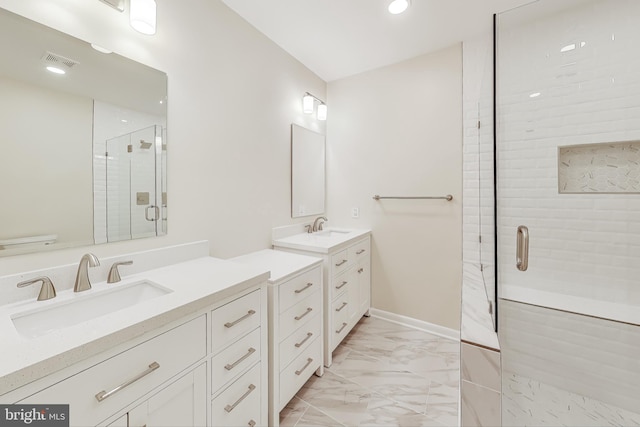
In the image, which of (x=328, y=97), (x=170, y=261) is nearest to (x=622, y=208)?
(x=328, y=97)

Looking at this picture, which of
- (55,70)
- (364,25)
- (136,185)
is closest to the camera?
(55,70)

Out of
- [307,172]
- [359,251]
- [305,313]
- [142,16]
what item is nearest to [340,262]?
[359,251]

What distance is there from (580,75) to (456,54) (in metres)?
0.86

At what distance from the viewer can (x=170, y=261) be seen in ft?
4.49

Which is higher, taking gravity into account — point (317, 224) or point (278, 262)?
point (317, 224)

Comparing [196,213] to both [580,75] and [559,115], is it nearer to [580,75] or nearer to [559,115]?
[559,115]

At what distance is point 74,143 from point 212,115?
735mm

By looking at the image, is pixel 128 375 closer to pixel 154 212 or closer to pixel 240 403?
pixel 240 403

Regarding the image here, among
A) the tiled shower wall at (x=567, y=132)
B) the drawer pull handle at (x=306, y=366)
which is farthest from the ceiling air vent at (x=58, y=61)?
the tiled shower wall at (x=567, y=132)

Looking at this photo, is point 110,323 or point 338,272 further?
point 338,272

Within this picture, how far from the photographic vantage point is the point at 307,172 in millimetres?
2520

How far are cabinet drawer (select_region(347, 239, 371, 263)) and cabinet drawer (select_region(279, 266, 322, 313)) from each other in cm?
54

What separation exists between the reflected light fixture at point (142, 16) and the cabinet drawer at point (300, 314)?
5.13 ft

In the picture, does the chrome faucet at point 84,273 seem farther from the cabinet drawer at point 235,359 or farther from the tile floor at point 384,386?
the tile floor at point 384,386
